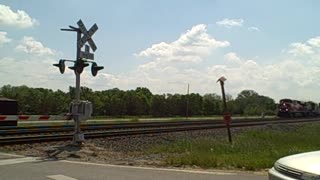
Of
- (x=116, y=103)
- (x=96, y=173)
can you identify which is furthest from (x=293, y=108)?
(x=96, y=173)

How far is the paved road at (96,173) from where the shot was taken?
10617 millimetres

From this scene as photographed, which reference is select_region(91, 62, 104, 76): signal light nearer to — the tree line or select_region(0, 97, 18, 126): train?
select_region(0, 97, 18, 126): train

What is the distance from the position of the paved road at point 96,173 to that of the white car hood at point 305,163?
3923mm

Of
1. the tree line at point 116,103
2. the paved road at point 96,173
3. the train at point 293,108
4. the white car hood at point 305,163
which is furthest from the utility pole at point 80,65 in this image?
the tree line at point 116,103

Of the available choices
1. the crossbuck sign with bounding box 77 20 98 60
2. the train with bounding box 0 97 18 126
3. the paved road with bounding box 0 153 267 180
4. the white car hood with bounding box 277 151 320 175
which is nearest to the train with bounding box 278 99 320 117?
the train with bounding box 0 97 18 126

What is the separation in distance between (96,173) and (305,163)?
6080 mm

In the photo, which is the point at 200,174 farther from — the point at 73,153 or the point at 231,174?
the point at 73,153

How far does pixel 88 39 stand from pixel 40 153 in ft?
15.4

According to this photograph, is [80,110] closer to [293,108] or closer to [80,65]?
[80,65]

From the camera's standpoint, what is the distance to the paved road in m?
10.6

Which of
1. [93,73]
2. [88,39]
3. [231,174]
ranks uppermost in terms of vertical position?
[88,39]

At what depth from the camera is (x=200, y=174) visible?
1123 cm

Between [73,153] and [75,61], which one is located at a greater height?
[75,61]

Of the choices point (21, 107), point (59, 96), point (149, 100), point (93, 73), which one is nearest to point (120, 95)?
point (149, 100)
